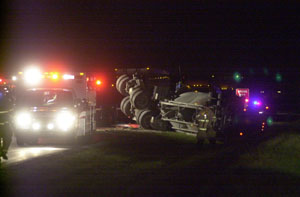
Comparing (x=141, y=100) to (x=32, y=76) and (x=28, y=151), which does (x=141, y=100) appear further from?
(x=28, y=151)

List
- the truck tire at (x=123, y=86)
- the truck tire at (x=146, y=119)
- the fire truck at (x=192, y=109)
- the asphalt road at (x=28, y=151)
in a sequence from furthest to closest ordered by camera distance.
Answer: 1. the truck tire at (x=123, y=86)
2. the truck tire at (x=146, y=119)
3. the fire truck at (x=192, y=109)
4. the asphalt road at (x=28, y=151)

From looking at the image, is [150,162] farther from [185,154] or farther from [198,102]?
[198,102]

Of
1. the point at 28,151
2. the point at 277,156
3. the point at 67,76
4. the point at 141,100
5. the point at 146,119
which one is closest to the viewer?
the point at 277,156

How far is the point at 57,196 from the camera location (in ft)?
29.6

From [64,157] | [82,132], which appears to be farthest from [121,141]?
[64,157]

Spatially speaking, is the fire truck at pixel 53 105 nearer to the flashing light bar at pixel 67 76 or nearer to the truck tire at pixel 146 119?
the flashing light bar at pixel 67 76

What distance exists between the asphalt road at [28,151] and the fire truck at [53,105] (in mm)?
475

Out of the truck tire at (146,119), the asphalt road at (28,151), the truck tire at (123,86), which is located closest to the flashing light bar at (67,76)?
the asphalt road at (28,151)

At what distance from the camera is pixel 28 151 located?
621 inches

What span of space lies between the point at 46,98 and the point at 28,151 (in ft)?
11.9

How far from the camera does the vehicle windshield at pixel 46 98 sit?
1839cm

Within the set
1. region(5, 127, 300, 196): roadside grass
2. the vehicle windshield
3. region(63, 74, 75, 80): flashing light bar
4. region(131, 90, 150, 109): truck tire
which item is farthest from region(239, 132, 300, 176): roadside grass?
region(131, 90, 150, 109): truck tire

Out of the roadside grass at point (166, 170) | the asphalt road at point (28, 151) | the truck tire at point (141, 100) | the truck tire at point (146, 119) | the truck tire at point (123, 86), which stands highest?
the truck tire at point (123, 86)

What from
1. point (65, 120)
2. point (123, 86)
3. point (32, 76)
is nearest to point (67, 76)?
point (32, 76)
